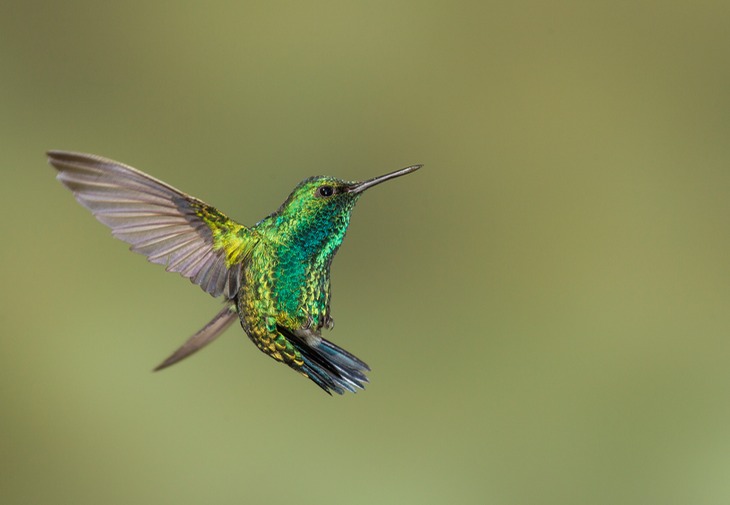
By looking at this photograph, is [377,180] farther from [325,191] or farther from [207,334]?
[207,334]

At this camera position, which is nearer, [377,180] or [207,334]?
[377,180]

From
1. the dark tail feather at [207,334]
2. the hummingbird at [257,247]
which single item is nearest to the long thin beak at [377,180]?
the hummingbird at [257,247]

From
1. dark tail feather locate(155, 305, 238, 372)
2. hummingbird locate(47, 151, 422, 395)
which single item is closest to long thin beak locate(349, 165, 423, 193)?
hummingbird locate(47, 151, 422, 395)

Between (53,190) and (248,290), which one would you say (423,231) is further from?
(248,290)

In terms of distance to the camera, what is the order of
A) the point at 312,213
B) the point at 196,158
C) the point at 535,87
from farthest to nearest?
the point at 535,87 < the point at 196,158 < the point at 312,213

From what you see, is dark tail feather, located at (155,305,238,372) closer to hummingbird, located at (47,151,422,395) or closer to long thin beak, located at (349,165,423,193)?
hummingbird, located at (47,151,422,395)

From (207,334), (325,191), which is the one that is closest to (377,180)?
(325,191)

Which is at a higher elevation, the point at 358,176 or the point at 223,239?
the point at 358,176

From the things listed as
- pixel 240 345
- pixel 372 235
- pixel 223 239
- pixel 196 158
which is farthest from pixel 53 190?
pixel 223 239
